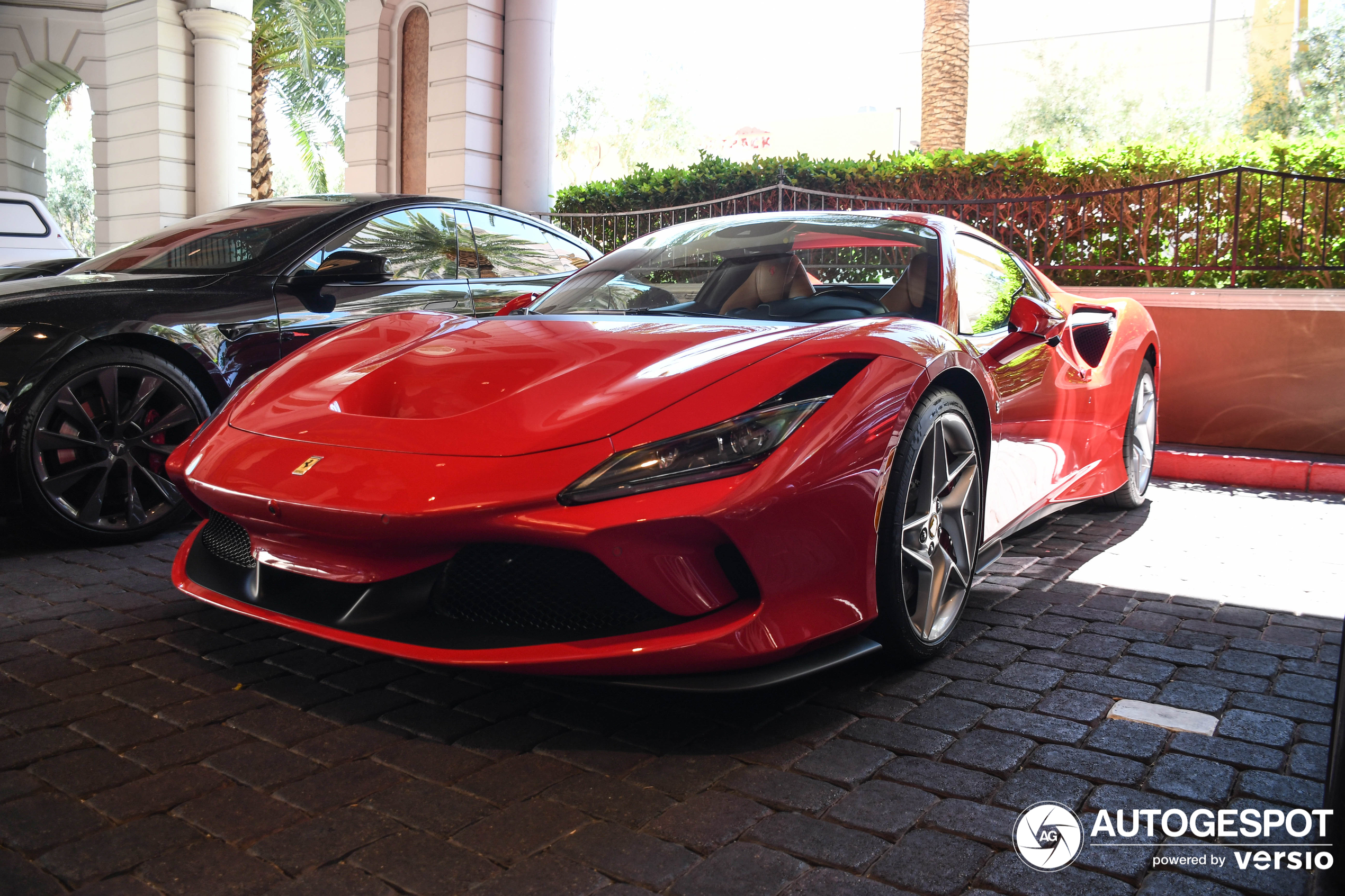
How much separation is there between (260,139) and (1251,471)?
71.3 feet

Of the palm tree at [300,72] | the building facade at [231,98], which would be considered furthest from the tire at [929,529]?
the palm tree at [300,72]

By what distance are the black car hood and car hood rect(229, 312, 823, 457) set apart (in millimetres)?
1546

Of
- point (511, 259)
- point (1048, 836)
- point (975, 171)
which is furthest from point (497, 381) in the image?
point (975, 171)

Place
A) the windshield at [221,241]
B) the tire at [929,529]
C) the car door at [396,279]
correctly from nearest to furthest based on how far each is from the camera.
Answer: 1. the tire at [929,529]
2. the car door at [396,279]
3. the windshield at [221,241]

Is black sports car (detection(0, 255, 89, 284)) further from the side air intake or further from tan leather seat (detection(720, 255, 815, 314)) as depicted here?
the side air intake

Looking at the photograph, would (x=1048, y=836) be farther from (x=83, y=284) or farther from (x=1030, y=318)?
(x=83, y=284)

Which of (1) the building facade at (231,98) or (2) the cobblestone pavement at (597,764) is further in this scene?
(1) the building facade at (231,98)

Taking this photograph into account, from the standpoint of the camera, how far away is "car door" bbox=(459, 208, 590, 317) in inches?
213

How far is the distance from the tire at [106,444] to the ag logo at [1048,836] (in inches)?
138

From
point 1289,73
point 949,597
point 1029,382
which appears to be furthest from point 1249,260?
point 1289,73

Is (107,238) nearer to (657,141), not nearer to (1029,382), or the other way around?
(1029,382)

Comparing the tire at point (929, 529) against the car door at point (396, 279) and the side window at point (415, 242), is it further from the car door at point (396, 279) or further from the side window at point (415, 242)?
the side window at point (415, 242)

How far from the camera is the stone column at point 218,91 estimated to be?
53.0 ft

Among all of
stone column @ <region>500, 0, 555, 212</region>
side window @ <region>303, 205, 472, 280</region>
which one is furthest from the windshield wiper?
stone column @ <region>500, 0, 555, 212</region>
